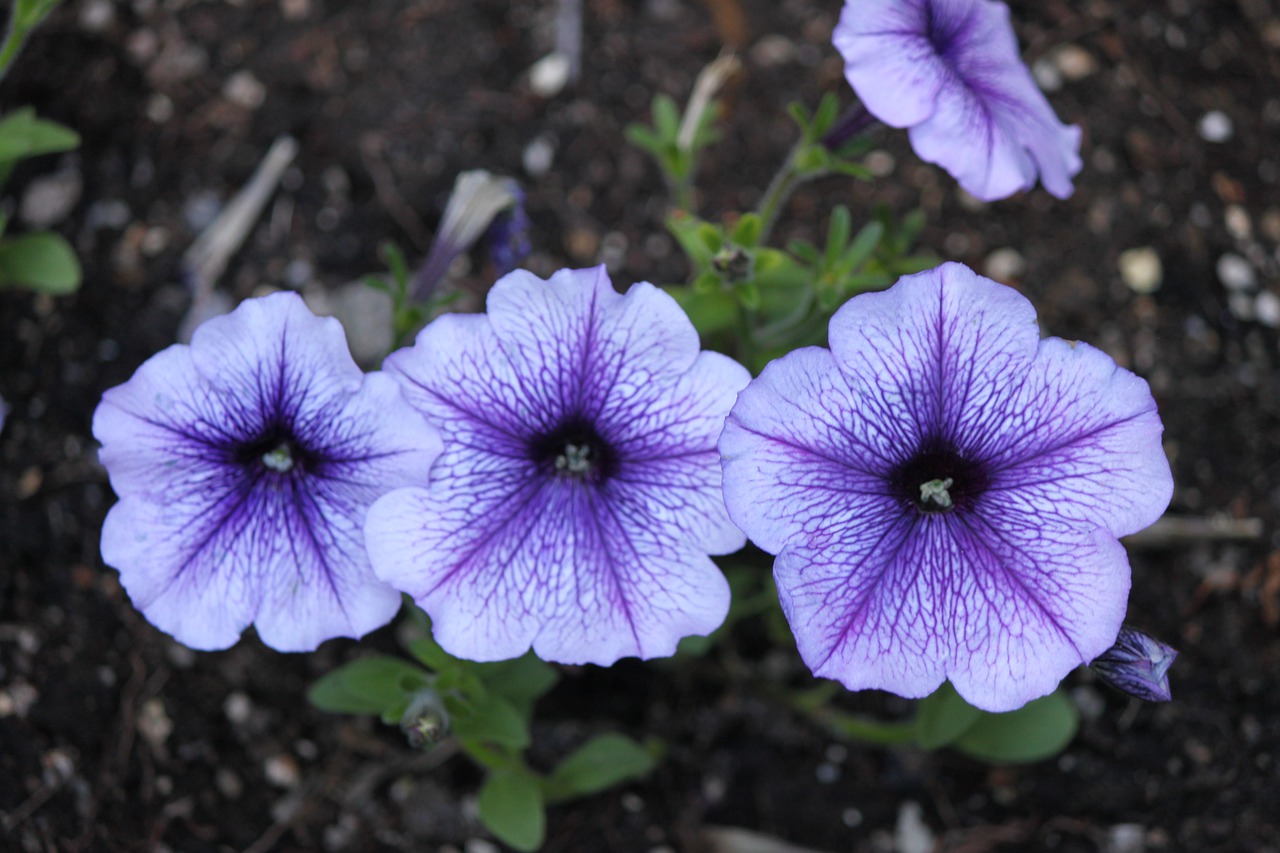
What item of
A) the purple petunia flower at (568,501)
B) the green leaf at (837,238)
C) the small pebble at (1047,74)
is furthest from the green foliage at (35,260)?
the small pebble at (1047,74)

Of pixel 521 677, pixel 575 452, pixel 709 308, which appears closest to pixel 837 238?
pixel 709 308

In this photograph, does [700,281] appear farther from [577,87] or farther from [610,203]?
[577,87]

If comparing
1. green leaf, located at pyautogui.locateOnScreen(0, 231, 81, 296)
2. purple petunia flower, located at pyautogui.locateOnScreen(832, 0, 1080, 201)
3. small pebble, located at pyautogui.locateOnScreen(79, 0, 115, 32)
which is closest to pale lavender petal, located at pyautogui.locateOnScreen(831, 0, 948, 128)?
purple petunia flower, located at pyautogui.locateOnScreen(832, 0, 1080, 201)

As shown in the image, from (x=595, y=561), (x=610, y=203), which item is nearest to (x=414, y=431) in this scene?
(x=595, y=561)

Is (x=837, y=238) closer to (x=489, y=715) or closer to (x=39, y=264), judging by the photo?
(x=489, y=715)

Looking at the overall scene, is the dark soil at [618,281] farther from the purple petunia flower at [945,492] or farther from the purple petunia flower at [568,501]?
the purple petunia flower at [945,492]

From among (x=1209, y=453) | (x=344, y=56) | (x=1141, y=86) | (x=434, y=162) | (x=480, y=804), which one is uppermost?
(x=344, y=56)

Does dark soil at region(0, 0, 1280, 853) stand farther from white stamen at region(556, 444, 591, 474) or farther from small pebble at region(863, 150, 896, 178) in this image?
white stamen at region(556, 444, 591, 474)
